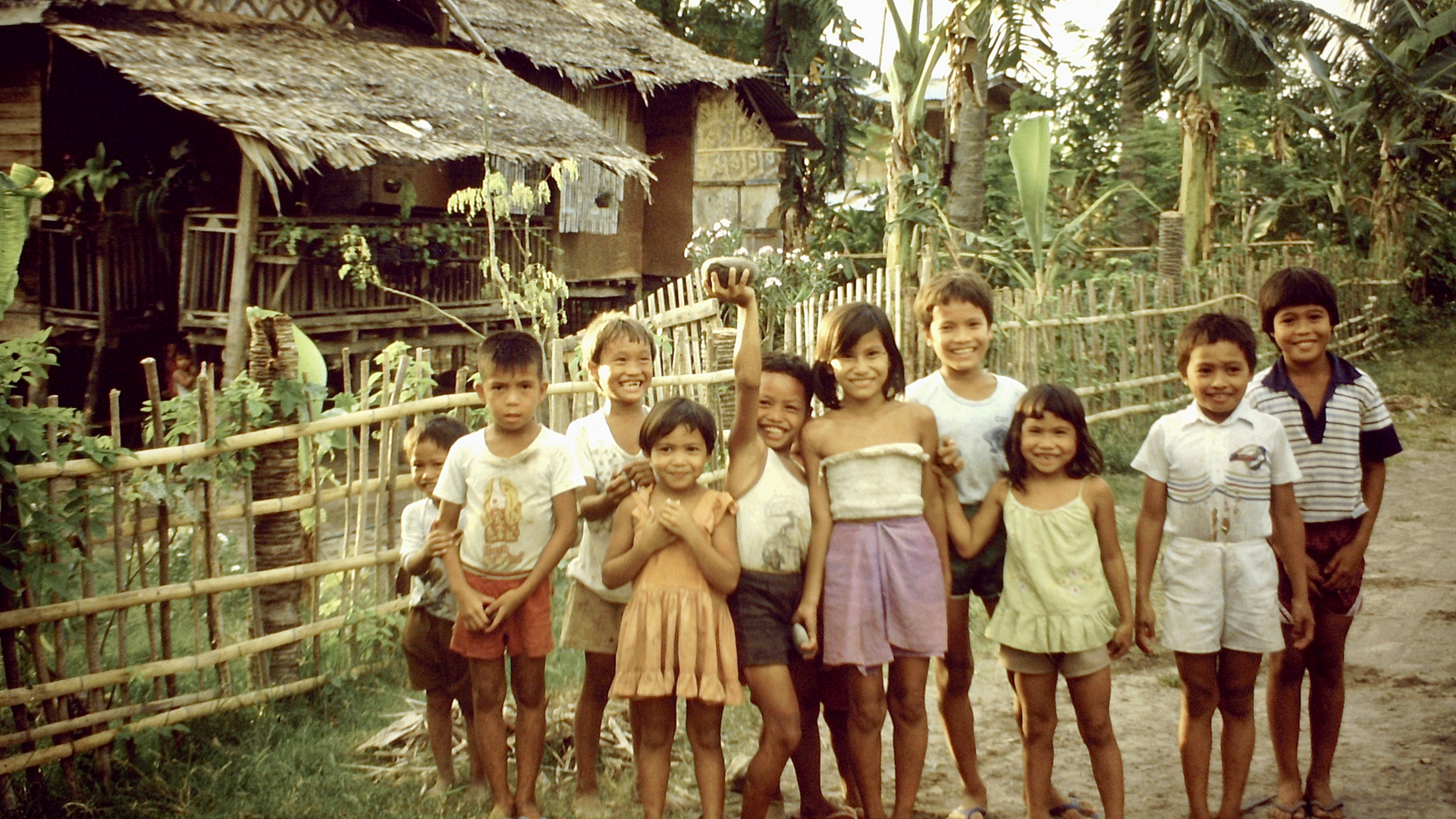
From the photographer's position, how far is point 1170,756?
372cm

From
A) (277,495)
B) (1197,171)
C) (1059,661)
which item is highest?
(1197,171)

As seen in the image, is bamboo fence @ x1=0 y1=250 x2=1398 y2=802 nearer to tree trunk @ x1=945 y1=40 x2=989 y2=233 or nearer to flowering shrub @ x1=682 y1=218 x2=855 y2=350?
flowering shrub @ x1=682 y1=218 x2=855 y2=350

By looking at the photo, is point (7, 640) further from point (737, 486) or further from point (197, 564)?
point (737, 486)

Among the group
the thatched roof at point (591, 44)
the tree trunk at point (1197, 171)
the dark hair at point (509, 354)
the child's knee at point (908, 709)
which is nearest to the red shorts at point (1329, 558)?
the child's knee at point (908, 709)

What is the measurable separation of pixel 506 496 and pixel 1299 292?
2258 millimetres

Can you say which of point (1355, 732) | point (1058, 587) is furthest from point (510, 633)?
point (1355, 732)

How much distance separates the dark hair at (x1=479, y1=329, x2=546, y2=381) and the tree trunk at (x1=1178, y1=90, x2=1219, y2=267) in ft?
30.5

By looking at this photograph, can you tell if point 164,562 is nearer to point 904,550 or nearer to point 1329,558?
point 904,550

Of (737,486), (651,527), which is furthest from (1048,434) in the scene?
(651,527)

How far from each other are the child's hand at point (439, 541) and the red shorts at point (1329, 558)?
7.59 feet

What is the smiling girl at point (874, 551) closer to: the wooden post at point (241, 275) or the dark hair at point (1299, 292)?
the dark hair at point (1299, 292)

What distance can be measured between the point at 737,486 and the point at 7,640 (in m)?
2.07

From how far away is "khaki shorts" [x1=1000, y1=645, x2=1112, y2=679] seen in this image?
2.99m

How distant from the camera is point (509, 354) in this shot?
3160 millimetres
